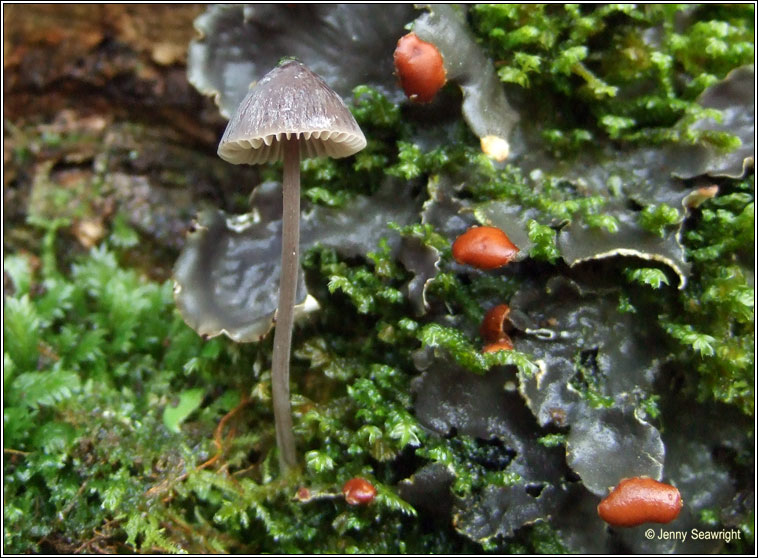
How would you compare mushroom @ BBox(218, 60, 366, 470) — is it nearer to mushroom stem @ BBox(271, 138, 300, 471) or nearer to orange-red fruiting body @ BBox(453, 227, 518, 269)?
mushroom stem @ BBox(271, 138, 300, 471)

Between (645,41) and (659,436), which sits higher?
(645,41)

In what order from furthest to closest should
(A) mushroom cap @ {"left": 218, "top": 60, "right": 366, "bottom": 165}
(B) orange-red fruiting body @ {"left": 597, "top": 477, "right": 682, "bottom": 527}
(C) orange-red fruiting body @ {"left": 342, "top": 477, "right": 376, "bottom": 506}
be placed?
1. (C) orange-red fruiting body @ {"left": 342, "top": 477, "right": 376, "bottom": 506}
2. (B) orange-red fruiting body @ {"left": 597, "top": 477, "right": 682, "bottom": 527}
3. (A) mushroom cap @ {"left": 218, "top": 60, "right": 366, "bottom": 165}

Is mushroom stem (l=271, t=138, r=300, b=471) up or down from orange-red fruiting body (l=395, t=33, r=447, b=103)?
down

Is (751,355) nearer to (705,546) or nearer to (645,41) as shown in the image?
(705,546)

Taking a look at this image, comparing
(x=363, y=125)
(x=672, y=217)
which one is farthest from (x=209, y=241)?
(x=672, y=217)

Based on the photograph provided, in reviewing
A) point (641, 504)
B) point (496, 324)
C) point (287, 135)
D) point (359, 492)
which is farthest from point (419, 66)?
point (641, 504)

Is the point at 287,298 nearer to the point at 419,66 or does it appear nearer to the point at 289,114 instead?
the point at 289,114

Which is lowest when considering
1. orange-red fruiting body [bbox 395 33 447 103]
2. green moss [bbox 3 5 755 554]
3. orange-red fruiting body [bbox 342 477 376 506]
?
orange-red fruiting body [bbox 342 477 376 506]

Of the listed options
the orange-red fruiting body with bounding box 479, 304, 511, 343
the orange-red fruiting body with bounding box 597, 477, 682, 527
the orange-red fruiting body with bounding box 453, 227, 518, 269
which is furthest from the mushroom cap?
the orange-red fruiting body with bounding box 597, 477, 682, 527
